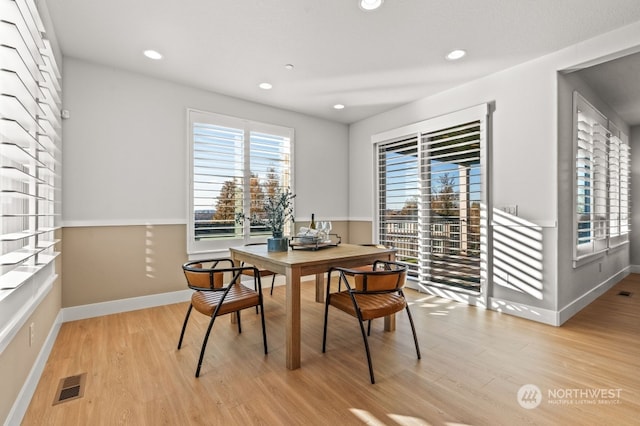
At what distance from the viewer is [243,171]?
13.7ft

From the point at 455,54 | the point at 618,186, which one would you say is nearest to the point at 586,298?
the point at 618,186

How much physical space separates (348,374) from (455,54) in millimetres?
3068

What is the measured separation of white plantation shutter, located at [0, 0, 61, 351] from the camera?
1.46 metres

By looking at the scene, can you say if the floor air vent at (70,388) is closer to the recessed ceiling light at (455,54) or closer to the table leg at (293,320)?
the table leg at (293,320)

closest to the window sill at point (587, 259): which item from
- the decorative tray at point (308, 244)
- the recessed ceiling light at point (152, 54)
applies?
the decorative tray at point (308, 244)

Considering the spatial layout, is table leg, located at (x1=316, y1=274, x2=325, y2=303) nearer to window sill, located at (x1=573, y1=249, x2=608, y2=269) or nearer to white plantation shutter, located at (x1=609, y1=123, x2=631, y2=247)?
window sill, located at (x1=573, y1=249, x2=608, y2=269)

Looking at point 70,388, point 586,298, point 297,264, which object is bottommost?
point 70,388

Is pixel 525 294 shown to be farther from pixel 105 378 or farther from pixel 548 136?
pixel 105 378

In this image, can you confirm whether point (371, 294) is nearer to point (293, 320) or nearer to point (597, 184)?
point (293, 320)

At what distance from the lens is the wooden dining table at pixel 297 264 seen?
6.93 ft

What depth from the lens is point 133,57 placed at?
307 centimetres

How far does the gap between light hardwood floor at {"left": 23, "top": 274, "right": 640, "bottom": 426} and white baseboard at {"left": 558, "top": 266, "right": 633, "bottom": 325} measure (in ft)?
0.32

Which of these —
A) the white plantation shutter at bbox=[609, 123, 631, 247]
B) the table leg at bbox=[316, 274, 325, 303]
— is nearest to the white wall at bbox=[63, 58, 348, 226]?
the table leg at bbox=[316, 274, 325, 303]

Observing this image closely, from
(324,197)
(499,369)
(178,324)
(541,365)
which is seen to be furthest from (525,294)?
(178,324)
